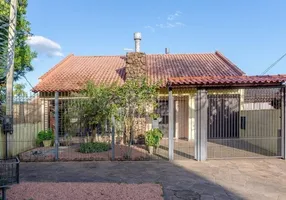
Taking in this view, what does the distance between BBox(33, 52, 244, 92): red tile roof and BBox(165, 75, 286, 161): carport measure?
6.96 ft

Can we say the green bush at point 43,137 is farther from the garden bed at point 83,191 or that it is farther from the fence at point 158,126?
the garden bed at point 83,191

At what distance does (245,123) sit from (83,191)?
335 inches

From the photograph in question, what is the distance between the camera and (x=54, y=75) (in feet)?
47.5

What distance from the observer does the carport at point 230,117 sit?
850 cm

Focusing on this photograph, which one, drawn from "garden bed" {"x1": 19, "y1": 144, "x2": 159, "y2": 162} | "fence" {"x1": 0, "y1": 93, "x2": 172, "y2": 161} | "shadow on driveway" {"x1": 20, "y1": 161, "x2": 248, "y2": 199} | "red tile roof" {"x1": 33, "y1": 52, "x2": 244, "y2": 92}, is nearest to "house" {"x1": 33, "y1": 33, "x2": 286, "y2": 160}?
"red tile roof" {"x1": 33, "y1": 52, "x2": 244, "y2": 92}

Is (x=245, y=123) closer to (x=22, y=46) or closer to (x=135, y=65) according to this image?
(x=135, y=65)

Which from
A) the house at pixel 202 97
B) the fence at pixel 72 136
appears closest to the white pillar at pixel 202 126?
the house at pixel 202 97

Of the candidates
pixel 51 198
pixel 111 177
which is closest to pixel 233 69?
pixel 111 177

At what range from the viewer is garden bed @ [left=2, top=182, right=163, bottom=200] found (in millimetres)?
5077

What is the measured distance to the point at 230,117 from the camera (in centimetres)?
1147

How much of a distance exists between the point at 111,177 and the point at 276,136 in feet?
21.8

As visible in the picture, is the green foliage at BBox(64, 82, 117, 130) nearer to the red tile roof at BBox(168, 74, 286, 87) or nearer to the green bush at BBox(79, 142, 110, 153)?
the green bush at BBox(79, 142, 110, 153)

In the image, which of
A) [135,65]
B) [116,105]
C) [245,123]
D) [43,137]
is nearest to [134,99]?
[116,105]

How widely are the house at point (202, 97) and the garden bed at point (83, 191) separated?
126 inches
